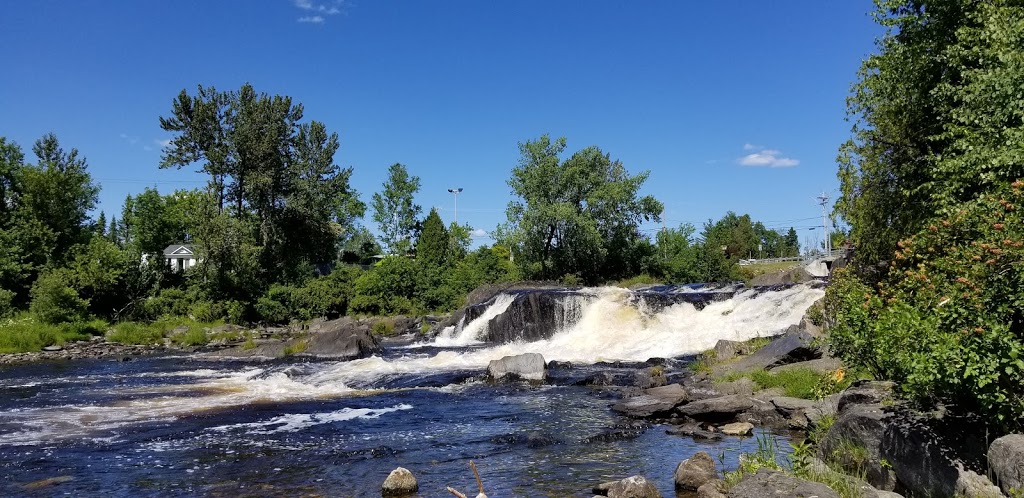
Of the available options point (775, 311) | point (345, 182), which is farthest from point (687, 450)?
→ point (345, 182)

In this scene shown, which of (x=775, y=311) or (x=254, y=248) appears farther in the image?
(x=254, y=248)

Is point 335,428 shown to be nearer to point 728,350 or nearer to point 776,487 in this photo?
point 776,487

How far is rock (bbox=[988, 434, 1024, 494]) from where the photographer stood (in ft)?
19.5

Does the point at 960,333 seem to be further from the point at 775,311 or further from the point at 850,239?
the point at 775,311

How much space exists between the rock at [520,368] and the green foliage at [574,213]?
29.8 metres

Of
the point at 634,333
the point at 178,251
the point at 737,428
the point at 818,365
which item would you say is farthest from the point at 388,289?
the point at 178,251

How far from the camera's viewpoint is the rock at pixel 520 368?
793 inches

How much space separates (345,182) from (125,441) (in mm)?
45238

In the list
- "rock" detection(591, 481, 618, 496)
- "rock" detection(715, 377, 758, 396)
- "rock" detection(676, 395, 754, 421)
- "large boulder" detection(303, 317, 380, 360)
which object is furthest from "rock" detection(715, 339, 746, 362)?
"large boulder" detection(303, 317, 380, 360)

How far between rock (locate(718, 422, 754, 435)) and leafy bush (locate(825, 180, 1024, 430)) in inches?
166

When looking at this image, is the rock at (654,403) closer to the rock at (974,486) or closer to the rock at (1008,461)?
the rock at (974,486)

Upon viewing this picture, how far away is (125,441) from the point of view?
1320 centimetres

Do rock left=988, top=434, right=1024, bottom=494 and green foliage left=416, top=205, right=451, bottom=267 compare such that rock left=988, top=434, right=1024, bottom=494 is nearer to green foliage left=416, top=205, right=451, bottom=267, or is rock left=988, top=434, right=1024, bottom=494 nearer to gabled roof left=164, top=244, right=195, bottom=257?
green foliage left=416, top=205, right=451, bottom=267

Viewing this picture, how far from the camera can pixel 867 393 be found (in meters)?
8.81
